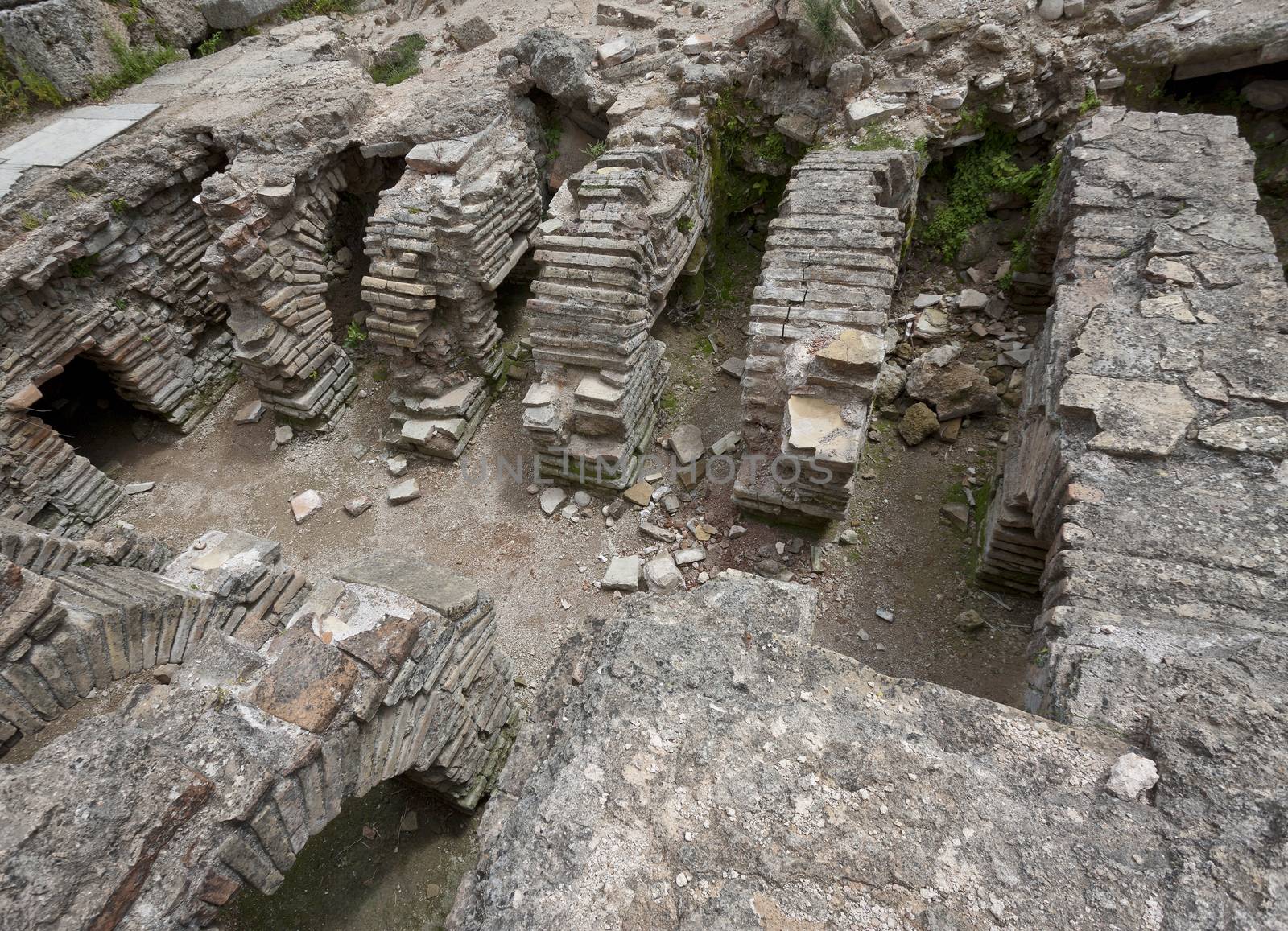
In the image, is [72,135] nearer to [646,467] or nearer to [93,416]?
[93,416]

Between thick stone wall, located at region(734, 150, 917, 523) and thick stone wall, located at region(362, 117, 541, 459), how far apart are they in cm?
234

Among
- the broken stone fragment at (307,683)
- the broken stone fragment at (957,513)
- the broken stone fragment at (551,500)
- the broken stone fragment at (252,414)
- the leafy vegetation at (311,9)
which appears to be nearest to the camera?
the broken stone fragment at (307,683)

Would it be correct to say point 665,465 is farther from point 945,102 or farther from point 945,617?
point 945,102

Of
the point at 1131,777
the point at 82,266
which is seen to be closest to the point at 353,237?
the point at 82,266

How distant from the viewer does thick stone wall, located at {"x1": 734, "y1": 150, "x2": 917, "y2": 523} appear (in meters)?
3.47

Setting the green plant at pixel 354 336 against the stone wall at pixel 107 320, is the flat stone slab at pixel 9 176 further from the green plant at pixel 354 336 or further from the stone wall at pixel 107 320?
the green plant at pixel 354 336

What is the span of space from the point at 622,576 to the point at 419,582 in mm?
1694

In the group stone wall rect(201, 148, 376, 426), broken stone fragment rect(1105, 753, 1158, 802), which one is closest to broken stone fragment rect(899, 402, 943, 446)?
broken stone fragment rect(1105, 753, 1158, 802)

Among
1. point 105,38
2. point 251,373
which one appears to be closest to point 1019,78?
point 251,373

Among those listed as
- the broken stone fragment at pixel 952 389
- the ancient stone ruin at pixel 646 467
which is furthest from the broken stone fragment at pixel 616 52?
the broken stone fragment at pixel 952 389

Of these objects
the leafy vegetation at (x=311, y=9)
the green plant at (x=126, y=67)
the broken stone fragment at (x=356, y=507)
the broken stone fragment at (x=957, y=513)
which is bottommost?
the broken stone fragment at (x=957, y=513)

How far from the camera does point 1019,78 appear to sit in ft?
15.8

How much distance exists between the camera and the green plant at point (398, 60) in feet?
23.2

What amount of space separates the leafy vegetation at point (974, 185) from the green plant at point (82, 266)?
697 cm
